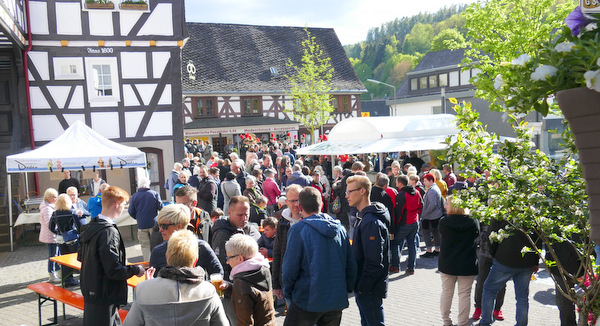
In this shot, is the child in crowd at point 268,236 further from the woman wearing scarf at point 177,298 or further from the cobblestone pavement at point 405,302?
the woman wearing scarf at point 177,298

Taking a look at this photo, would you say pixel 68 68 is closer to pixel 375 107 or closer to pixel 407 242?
pixel 407 242

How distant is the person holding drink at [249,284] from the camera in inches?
169

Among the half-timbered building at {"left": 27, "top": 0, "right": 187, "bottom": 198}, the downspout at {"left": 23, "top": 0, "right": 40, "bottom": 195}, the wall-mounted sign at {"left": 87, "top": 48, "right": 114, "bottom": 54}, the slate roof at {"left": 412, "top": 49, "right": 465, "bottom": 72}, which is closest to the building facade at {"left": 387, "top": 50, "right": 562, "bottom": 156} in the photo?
the slate roof at {"left": 412, "top": 49, "right": 465, "bottom": 72}

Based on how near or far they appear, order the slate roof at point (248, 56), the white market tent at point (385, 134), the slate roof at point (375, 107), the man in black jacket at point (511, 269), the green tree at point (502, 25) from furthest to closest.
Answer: the slate roof at point (375, 107), the slate roof at point (248, 56), the green tree at point (502, 25), the white market tent at point (385, 134), the man in black jacket at point (511, 269)

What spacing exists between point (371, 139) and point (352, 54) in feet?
343

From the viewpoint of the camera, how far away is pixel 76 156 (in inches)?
441

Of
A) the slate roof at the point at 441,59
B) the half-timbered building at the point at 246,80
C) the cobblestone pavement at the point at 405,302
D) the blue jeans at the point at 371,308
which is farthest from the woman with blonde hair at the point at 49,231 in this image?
the slate roof at the point at 441,59

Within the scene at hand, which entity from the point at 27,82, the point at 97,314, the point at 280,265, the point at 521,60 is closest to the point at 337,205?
Answer: the point at 280,265

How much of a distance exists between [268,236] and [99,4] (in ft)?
40.3

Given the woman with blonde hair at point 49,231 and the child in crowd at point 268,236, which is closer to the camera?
the child in crowd at point 268,236

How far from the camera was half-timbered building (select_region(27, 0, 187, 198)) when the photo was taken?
1577 cm

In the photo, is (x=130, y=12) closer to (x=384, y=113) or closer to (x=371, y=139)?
(x=371, y=139)

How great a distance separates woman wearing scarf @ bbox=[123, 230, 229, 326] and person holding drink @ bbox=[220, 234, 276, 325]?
2.45 feet

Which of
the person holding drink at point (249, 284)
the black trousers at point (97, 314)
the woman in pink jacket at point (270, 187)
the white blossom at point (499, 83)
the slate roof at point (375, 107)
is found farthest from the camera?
the slate roof at point (375, 107)
